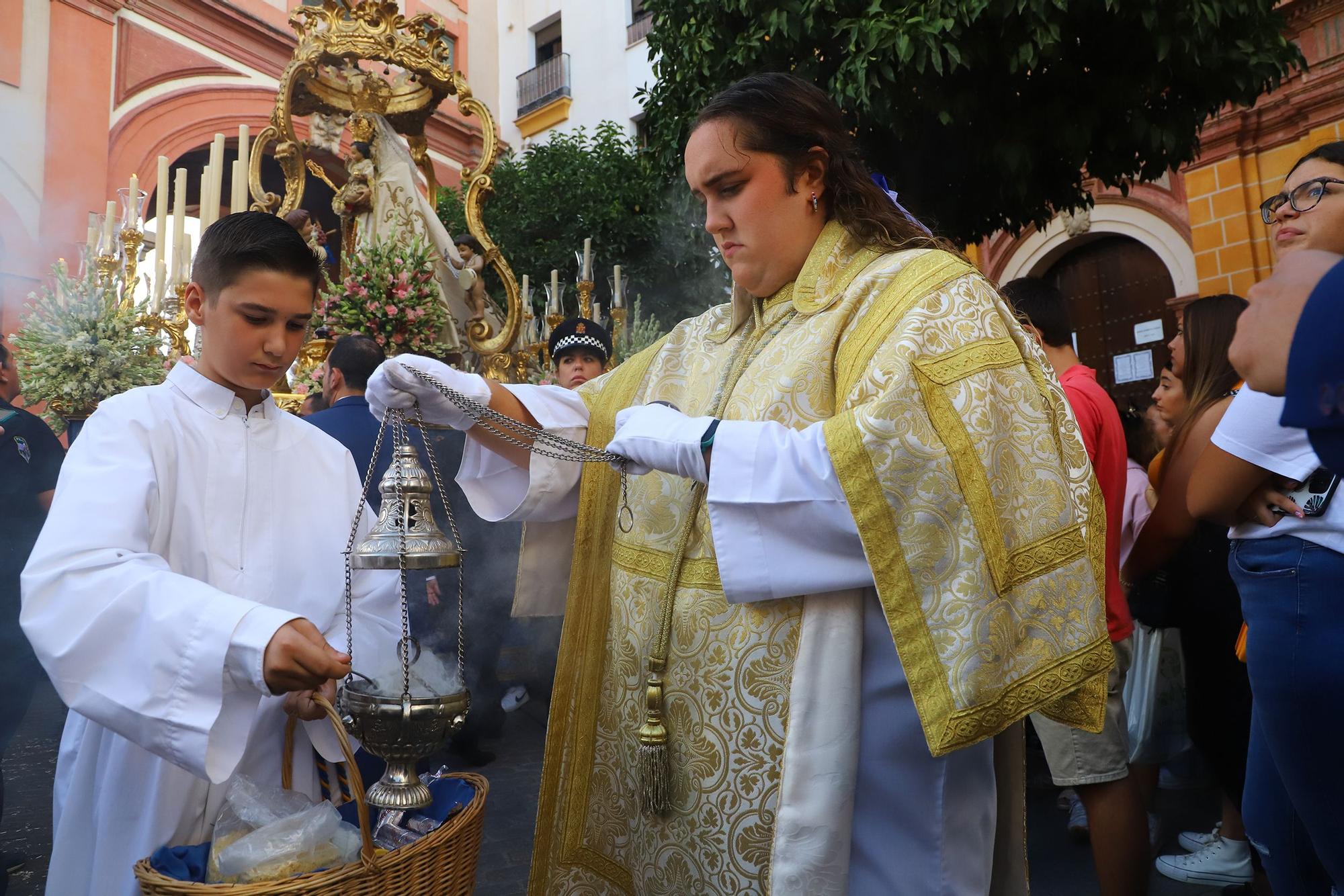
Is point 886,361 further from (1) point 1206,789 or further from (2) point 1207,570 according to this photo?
(1) point 1206,789

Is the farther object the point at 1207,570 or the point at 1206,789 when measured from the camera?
the point at 1206,789

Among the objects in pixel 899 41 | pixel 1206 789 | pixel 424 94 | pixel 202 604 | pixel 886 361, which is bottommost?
pixel 1206 789

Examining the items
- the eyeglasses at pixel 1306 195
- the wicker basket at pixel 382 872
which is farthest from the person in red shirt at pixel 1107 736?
the wicker basket at pixel 382 872

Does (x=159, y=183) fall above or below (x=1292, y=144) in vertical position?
below

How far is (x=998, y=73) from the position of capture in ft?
16.0

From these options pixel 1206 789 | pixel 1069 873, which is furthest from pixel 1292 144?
pixel 1069 873

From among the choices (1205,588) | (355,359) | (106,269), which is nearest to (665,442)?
(1205,588)

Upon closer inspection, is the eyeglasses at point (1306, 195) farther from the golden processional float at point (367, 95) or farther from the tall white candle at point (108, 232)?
the tall white candle at point (108, 232)

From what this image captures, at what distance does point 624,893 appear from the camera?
1791 mm

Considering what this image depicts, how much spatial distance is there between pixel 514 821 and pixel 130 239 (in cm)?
367

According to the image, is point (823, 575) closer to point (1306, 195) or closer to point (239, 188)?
point (1306, 195)

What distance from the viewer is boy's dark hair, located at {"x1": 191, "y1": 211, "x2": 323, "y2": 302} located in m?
1.67

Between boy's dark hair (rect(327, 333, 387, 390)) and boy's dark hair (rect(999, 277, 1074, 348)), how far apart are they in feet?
7.67

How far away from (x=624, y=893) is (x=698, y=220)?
16.0ft
